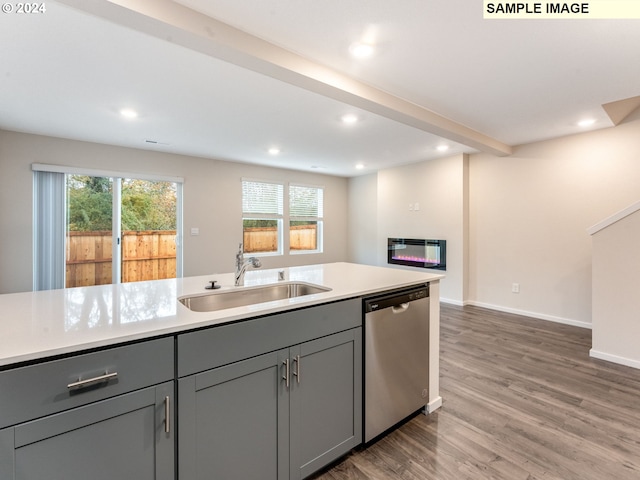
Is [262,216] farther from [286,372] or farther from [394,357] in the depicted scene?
[286,372]

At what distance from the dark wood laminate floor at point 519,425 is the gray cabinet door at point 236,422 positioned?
0.46 m

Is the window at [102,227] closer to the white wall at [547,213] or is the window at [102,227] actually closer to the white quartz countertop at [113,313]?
the white quartz countertop at [113,313]

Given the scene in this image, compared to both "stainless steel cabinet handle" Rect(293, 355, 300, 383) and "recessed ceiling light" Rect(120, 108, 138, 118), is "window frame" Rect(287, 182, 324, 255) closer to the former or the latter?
"recessed ceiling light" Rect(120, 108, 138, 118)

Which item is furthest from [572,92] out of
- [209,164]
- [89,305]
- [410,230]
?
[209,164]

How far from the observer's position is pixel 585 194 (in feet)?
12.7

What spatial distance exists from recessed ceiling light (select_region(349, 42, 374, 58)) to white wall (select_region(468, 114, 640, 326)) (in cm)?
342

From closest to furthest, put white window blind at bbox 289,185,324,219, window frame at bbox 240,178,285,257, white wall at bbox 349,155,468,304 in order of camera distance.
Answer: white wall at bbox 349,155,468,304 → window frame at bbox 240,178,285,257 → white window blind at bbox 289,185,324,219

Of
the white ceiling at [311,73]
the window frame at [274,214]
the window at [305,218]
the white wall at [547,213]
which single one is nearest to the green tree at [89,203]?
the white ceiling at [311,73]

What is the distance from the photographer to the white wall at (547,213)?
3688 mm

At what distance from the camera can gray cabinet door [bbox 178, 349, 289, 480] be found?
1.16 metres

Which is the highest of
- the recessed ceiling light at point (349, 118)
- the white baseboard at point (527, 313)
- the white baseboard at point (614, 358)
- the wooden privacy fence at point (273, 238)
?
the recessed ceiling light at point (349, 118)

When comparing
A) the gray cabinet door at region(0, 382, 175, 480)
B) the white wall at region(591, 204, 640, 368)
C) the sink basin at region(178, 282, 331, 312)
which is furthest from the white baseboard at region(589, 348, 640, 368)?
the gray cabinet door at region(0, 382, 175, 480)

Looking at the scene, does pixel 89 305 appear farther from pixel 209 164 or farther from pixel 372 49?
pixel 209 164

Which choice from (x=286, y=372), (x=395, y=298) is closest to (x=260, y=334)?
(x=286, y=372)
